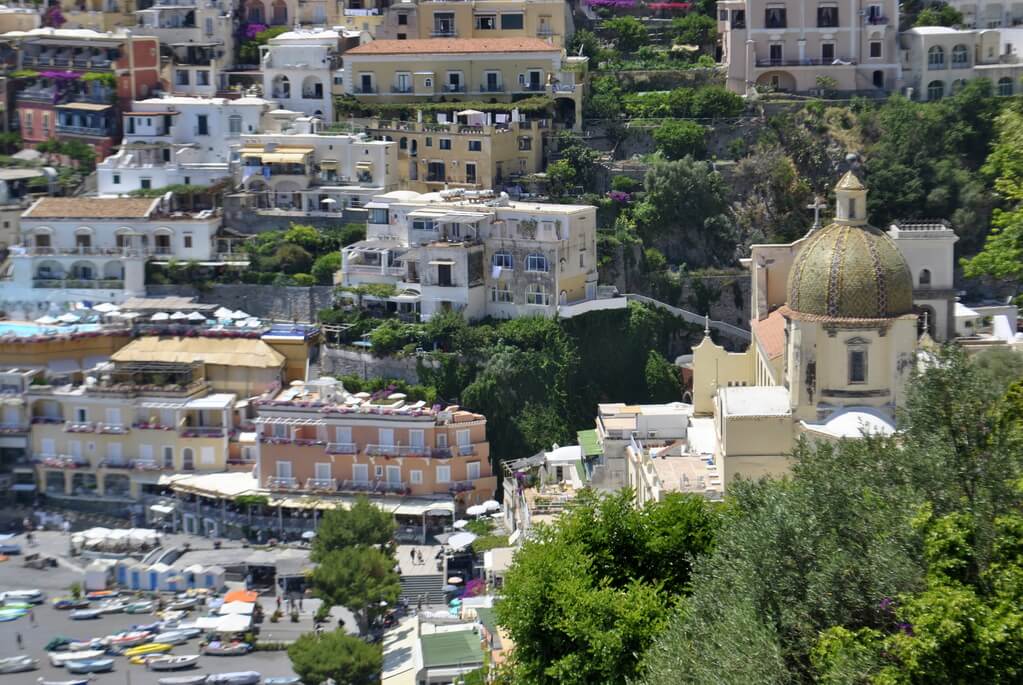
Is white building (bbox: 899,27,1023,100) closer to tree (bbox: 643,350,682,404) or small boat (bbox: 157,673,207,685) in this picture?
tree (bbox: 643,350,682,404)

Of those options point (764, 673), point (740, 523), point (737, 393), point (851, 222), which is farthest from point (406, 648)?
point (764, 673)

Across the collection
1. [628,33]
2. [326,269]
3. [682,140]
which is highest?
[628,33]

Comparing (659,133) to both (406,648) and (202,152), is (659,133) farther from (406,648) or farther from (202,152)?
(406,648)

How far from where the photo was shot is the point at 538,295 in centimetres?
7044

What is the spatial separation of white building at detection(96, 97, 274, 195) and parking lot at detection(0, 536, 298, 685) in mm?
18542

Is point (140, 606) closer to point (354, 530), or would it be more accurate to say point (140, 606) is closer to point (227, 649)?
point (227, 649)

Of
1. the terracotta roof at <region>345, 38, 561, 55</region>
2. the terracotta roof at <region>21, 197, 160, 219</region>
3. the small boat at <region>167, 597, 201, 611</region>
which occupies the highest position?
the terracotta roof at <region>345, 38, 561, 55</region>

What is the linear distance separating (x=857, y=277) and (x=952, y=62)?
108ft

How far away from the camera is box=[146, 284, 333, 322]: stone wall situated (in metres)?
73.4

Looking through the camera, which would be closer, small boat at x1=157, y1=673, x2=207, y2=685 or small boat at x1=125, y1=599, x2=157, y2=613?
small boat at x1=157, y1=673, x2=207, y2=685

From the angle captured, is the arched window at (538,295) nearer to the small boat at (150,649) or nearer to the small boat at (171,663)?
the small boat at (150,649)

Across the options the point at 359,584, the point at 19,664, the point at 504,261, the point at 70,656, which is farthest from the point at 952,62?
the point at 19,664

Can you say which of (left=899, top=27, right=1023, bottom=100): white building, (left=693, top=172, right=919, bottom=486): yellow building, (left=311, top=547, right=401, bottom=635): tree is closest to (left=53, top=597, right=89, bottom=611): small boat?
(left=311, top=547, right=401, bottom=635): tree

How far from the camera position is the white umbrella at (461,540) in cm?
6209
